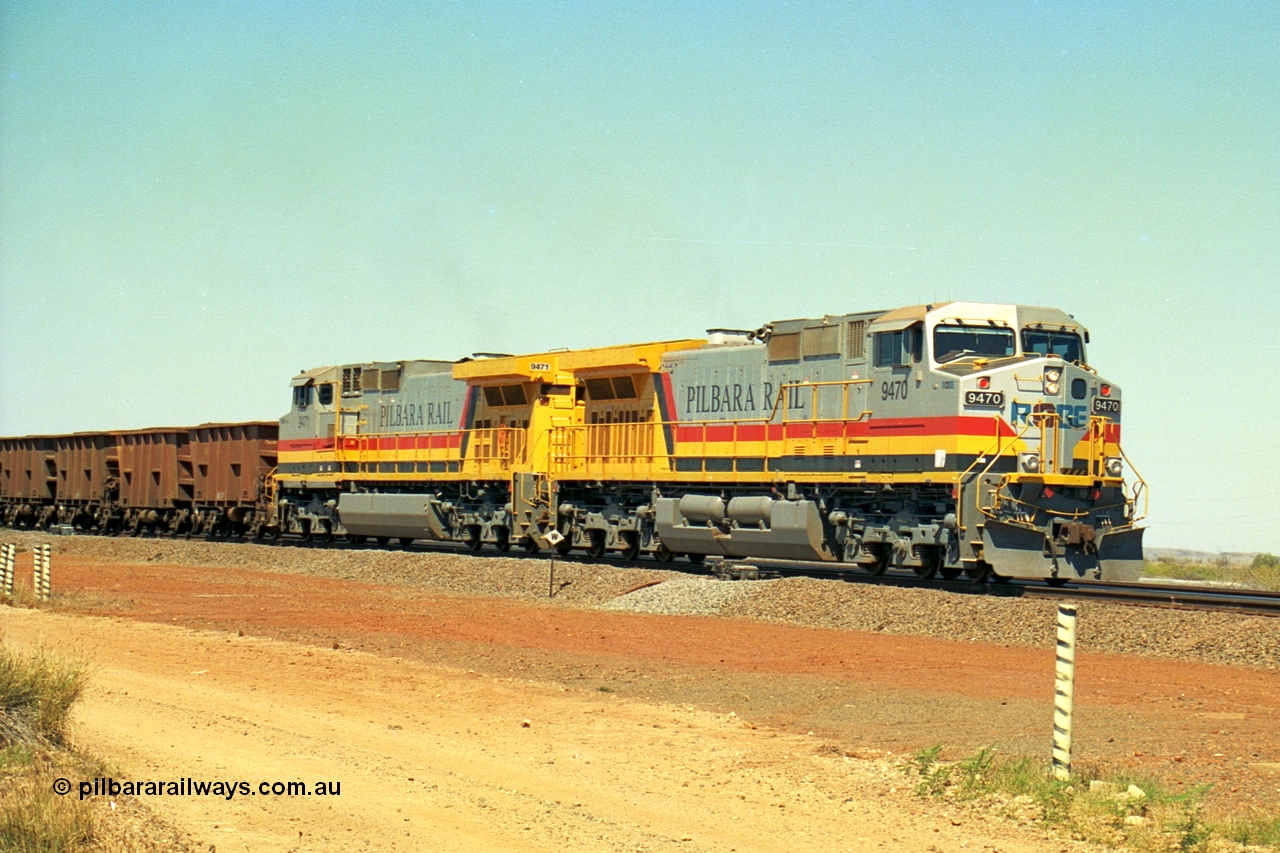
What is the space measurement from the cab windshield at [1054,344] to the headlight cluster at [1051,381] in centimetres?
73

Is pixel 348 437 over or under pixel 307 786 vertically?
over

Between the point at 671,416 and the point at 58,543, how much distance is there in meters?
20.2

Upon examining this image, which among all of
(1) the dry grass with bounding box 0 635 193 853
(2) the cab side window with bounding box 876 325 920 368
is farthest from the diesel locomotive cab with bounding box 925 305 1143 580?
(1) the dry grass with bounding box 0 635 193 853

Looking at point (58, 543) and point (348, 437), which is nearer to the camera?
point (348, 437)

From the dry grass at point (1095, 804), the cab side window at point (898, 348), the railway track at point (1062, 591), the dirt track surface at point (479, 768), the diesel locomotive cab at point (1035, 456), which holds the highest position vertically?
the cab side window at point (898, 348)

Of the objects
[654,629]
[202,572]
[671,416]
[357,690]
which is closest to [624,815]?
[357,690]

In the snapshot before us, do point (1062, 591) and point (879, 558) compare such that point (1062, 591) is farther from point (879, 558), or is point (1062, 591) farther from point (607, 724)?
point (607, 724)

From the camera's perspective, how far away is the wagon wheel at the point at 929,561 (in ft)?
70.8

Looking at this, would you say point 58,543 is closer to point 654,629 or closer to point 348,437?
point 348,437

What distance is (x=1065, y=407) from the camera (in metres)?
20.5

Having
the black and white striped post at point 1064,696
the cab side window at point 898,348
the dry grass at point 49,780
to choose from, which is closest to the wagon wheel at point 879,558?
the cab side window at point 898,348

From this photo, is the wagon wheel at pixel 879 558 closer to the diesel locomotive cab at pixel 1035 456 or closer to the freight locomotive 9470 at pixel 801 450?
the freight locomotive 9470 at pixel 801 450

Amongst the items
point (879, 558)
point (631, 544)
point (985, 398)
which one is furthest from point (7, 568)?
point (985, 398)

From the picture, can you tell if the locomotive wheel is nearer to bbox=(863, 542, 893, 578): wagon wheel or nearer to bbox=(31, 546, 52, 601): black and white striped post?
bbox=(863, 542, 893, 578): wagon wheel
